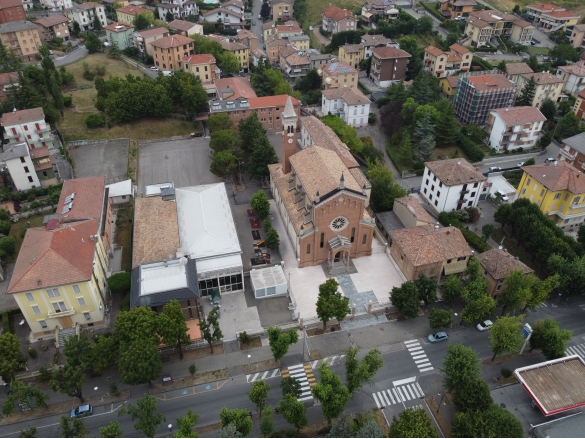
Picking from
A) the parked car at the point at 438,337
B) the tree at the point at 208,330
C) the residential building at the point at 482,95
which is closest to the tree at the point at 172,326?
the tree at the point at 208,330

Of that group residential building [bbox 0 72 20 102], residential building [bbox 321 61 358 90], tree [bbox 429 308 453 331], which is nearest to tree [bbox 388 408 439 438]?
tree [bbox 429 308 453 331]

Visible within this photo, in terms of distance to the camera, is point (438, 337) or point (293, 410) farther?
point (438, 337)

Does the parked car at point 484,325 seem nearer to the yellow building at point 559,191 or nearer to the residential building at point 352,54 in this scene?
the yellow building at point 559,191

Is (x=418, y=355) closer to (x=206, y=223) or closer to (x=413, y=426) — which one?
(x=413, y=426)

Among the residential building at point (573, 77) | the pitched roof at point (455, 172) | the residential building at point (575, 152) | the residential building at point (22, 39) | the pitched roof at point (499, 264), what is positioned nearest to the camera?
the pitched roof at point (499, 264)

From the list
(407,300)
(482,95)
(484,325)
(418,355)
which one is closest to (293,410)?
(418,355)
